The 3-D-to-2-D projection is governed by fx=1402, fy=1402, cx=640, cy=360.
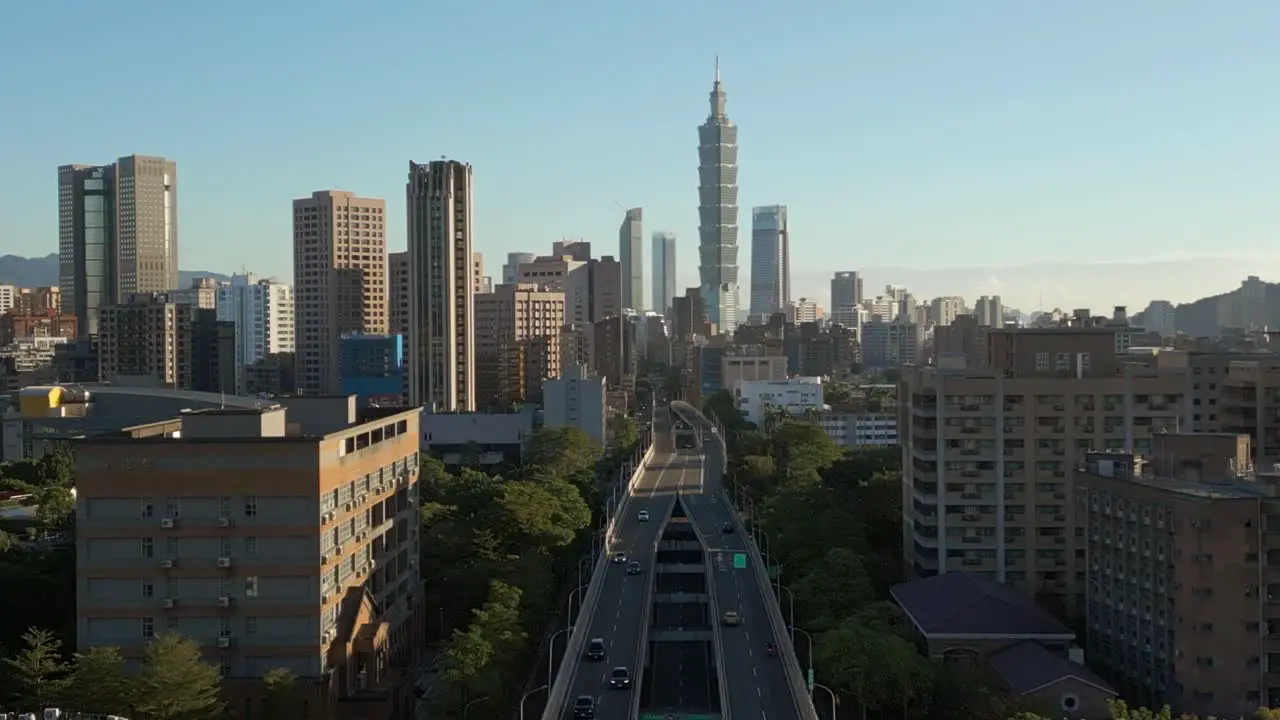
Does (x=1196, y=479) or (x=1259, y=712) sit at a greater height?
(x=1196, y=479)

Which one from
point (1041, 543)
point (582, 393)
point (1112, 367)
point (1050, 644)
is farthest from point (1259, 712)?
point (582, 393)

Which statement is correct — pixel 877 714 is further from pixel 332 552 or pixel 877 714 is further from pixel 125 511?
pixel 125 511

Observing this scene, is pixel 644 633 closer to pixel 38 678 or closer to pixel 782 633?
pixel 782 633

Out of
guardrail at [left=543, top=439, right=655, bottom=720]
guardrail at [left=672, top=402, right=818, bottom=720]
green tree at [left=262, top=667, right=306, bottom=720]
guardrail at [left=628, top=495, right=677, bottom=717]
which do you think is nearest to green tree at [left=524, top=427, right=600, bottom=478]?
guardrail at [left=543, top=439, right=655, bottom=720]

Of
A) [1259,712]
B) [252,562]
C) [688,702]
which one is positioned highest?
[252,562]

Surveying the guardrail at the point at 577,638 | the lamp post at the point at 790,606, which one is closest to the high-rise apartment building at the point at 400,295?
the guardrail at the point at 577,638

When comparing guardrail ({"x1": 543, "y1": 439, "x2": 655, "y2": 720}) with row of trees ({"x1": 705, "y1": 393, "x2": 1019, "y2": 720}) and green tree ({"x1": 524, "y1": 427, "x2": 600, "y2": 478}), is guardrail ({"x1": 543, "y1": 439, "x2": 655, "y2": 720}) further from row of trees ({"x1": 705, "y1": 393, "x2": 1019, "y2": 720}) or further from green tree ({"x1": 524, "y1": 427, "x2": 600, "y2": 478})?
green tree ({"x1": 524, "y1": 427, "x2": 600, "y2": 478})
